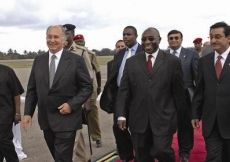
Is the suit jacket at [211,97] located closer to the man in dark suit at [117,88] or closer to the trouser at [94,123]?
the man in dark suit at [117,88]

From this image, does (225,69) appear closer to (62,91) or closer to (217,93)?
(217,93)

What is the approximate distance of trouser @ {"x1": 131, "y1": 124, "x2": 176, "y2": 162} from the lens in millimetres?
4344

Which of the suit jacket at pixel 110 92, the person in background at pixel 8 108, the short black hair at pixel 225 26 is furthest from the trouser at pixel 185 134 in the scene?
the person in background at pixel 8 108

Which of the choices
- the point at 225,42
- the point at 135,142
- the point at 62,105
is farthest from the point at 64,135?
the point at 225,42

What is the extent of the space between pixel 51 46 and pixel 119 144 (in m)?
2.02

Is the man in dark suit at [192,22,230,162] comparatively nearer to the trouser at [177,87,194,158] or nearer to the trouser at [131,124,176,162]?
the trouser at [131,124,176,162]

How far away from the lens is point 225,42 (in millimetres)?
4129

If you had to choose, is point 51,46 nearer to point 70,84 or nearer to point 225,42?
point 70,84

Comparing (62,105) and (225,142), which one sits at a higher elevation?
(62,105)

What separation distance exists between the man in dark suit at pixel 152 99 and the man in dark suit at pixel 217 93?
1.13 feet

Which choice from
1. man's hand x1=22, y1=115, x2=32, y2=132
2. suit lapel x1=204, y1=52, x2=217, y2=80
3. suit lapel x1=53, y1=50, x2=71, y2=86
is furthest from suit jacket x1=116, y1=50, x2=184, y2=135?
man's hand x1=22, y1=115, x2=32, y2=132

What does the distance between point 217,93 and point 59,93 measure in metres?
1.78

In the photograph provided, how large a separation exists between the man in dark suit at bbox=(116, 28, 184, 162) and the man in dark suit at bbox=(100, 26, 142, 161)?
91cm

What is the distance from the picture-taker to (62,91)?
4.26 m
